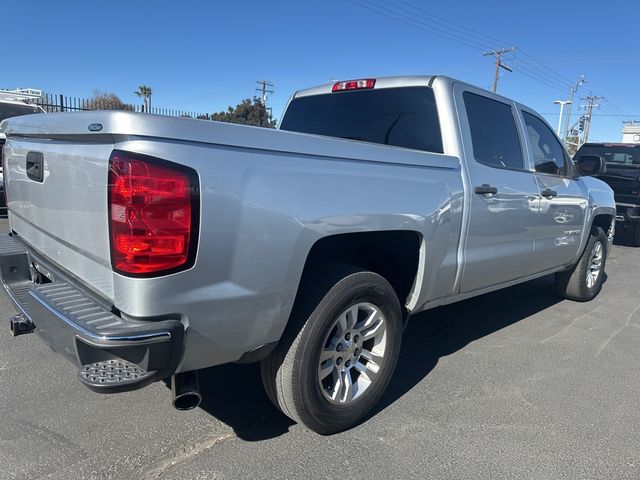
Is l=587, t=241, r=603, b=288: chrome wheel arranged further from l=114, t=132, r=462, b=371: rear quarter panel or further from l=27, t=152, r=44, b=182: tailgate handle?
l=27, t=152, r=44, b=182: tailgate handle

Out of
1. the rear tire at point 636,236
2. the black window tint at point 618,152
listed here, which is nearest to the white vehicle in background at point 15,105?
the black window tint at point 618,152

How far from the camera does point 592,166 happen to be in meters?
5.31

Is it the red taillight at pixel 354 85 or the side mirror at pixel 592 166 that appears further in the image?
the side mirror at pixel 592 166

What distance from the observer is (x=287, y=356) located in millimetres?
2525

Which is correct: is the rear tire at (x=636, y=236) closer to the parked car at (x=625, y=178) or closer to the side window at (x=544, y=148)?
the parked car at (x=625, y=178)

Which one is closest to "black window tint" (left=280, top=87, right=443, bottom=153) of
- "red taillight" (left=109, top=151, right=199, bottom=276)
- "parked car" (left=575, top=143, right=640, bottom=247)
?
"red taillight" (left=109, top=151, right=199, bottom=276)

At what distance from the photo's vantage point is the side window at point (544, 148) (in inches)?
179

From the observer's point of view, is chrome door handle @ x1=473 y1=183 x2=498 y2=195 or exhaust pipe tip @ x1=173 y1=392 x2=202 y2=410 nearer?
exhaust pipe tip @ x1=173 y1=392 x2=202 y2=410

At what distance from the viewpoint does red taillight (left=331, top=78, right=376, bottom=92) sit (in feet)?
13.4

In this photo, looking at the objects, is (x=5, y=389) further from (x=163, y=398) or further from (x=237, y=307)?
(x=237, y=307)

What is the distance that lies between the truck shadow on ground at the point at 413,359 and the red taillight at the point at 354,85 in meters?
2.17

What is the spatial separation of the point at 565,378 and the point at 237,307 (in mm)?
2814

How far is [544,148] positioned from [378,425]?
3.18 meters

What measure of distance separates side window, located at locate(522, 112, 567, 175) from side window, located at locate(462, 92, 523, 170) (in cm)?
33
